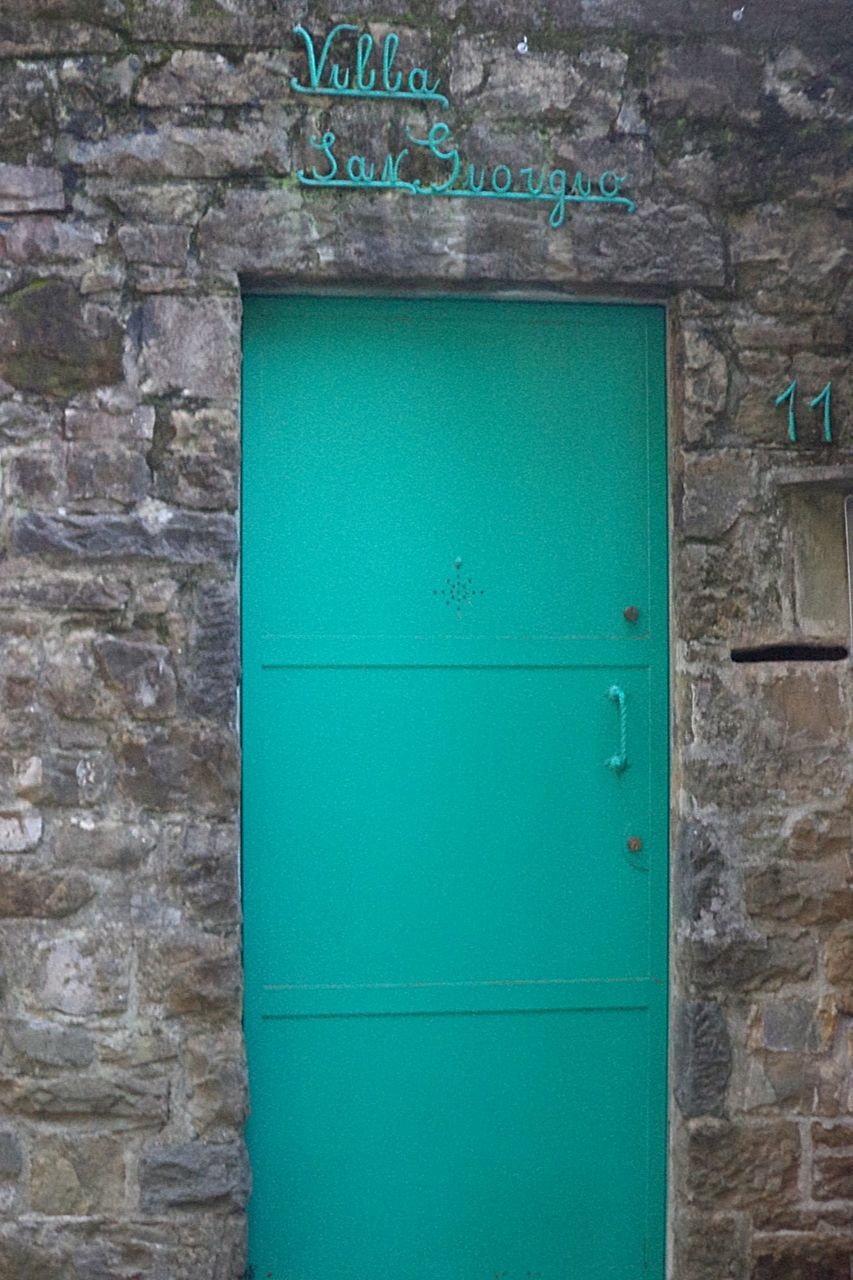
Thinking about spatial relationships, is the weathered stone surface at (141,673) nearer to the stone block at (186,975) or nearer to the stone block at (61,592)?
the stone block at (61,592)

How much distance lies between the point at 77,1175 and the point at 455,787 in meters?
1.19

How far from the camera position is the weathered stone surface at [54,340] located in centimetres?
299

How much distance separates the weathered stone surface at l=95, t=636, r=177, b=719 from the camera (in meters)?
2.99

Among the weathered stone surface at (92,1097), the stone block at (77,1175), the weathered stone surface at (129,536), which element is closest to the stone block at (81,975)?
the weathered stone surface at (92,1097)

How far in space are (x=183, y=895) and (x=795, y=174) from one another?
2164 millimetres

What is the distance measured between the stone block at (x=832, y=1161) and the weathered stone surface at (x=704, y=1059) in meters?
0.24

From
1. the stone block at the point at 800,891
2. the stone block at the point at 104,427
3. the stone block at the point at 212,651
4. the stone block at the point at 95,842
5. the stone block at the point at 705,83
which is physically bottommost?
the stone block at the point at 800,891

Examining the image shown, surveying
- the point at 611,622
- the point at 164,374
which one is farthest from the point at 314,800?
the point at 164,374

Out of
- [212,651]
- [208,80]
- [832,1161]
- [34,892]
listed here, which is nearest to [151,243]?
[208,80]

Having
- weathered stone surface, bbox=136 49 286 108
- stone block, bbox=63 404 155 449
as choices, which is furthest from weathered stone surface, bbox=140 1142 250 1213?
weathered stone surface, bbox=136 49 286 108

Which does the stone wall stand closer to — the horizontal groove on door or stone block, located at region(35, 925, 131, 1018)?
stone block, located at region(35, 925, 131, 1018)

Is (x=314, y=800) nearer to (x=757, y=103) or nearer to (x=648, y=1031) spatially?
(x=648, y=1031)

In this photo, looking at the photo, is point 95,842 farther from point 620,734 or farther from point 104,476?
point 620,734

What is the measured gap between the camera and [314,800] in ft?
10.4
